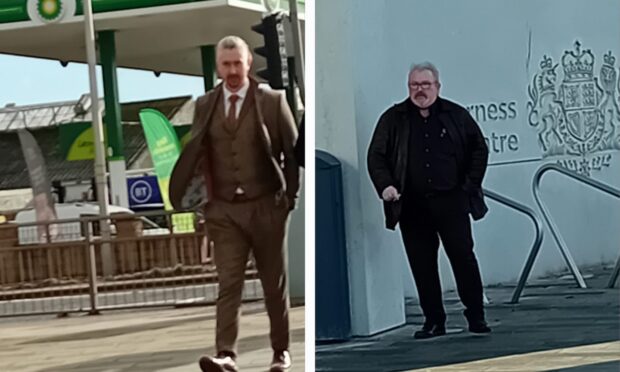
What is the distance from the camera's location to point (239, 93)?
519cm

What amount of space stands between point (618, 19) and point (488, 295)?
1396mm

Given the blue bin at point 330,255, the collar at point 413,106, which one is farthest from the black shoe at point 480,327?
the collar at point 413,106

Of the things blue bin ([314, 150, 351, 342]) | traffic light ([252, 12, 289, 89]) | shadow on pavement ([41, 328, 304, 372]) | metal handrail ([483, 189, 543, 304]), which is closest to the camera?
traffic light ([252, 12, 289, 89])

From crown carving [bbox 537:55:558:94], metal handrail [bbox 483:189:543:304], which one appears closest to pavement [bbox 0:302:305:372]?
metal handrail [bbox 483:189:543:304]

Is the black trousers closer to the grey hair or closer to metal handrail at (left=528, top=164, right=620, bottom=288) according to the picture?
metal handrail at (left=528, top=164, right=620, bottom=288)

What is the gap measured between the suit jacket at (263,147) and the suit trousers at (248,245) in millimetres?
86

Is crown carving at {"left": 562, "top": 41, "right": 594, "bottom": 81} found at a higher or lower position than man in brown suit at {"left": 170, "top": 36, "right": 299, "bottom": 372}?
higher

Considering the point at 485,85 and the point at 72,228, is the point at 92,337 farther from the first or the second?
the point at 485,85

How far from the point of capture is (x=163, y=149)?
17.3 ft

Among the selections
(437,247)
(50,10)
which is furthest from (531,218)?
(50,10)

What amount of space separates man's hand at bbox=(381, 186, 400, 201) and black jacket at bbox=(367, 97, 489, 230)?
0.7 inches

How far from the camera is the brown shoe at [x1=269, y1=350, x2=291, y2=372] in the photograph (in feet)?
17.3

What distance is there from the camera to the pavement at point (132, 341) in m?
5.27

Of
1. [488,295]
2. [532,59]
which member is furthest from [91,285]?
[532,59]
